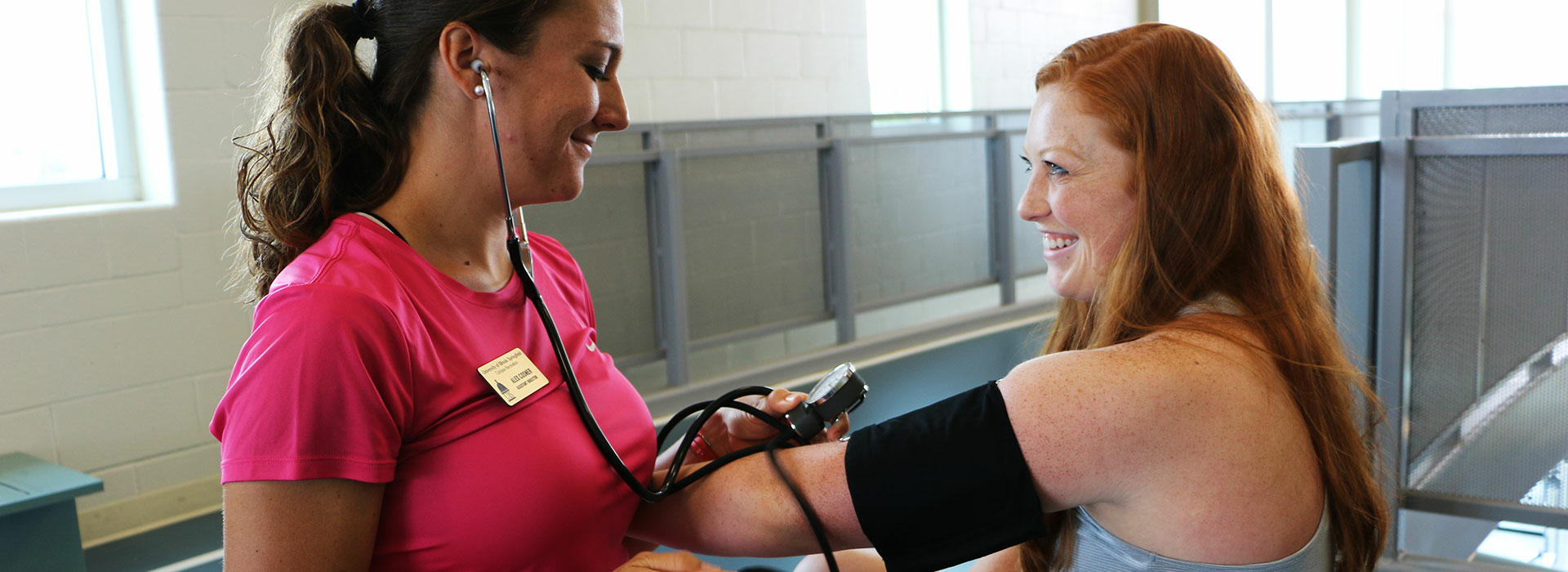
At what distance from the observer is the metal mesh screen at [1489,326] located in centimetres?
193

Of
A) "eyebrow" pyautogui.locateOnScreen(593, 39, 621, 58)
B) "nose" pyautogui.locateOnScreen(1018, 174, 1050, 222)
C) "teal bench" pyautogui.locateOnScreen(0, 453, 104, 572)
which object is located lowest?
"teal bench" pyautogui.locateOnScreen(0, 453, 104, 572)

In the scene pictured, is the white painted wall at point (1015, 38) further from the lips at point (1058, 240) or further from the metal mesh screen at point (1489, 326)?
the lips at point (1058, 240)

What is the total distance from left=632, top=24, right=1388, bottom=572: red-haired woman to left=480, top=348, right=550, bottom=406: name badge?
0.21m

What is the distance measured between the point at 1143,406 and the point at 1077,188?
262 millimetres

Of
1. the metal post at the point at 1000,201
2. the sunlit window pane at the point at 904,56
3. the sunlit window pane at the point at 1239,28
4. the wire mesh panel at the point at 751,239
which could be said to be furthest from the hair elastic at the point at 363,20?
the sunlit window pane at the point at 1239,28

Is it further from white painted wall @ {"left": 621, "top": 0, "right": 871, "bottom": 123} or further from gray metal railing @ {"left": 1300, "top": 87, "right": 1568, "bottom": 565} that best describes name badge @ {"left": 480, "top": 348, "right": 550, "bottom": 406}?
white painted wall @ {"left": 621, "top": 0, "right": 871, "bottom": 123}

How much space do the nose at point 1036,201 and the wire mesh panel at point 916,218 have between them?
3089 mm

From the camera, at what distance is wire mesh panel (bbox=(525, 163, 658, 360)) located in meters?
3.34

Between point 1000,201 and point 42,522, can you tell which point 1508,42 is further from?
point 42,522

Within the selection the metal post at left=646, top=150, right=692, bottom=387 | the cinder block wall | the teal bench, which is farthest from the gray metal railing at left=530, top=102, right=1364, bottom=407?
the teal bench

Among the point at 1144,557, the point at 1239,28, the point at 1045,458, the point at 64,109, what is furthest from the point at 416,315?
the point at 1239,28

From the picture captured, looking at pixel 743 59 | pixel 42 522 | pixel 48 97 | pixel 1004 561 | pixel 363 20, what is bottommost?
pixel 42 522

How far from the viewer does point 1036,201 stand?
1.06 metres

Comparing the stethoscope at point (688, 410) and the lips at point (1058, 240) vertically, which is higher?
the lips at point (1058, 240)
